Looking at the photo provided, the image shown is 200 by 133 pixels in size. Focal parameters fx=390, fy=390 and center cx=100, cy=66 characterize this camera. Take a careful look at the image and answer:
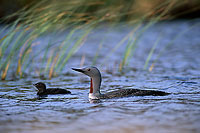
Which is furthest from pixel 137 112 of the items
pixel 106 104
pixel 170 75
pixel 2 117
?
pixel 170 75

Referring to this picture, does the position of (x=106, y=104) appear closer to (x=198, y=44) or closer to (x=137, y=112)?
(x=137, y=112)

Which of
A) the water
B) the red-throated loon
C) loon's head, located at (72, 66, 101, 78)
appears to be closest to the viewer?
the water

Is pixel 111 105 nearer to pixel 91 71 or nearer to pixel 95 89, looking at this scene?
pixel 95 89

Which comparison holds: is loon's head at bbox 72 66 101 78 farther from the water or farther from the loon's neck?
the water

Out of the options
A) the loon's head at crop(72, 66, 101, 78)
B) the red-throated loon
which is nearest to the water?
Answer: the red-throated loon

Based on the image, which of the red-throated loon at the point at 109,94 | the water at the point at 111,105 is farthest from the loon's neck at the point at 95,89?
the water at the point at 111,105

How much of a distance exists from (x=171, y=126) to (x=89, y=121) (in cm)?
92

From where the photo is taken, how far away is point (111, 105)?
5.30 metres

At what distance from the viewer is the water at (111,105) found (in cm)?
412

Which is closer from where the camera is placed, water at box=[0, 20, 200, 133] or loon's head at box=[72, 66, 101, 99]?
water at box=[0, 20, 200, 133]

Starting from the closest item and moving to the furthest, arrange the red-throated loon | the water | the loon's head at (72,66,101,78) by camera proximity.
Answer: the water → the red-throated loon → the loon's head at (72,66,101,78)

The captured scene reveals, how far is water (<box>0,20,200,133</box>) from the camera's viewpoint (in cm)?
412

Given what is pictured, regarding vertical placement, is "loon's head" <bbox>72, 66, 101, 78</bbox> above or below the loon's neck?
above

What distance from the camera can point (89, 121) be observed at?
4.36 metres
